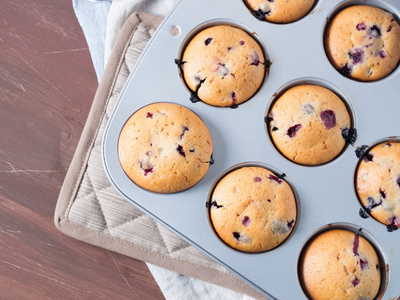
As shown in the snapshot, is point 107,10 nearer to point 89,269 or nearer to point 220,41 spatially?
point 220,41

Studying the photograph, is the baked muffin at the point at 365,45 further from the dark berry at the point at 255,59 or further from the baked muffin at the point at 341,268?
the baked muffin at the point at 341,268

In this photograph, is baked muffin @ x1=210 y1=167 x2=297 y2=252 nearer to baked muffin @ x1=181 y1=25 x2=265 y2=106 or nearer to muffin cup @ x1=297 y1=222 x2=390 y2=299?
muffin cup @ x1=297 y1=222 x2=390 y2=299

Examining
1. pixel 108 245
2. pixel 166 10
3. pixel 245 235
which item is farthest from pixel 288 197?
pixel 166 10

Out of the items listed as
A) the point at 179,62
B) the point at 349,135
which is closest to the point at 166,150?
the point at 179,62

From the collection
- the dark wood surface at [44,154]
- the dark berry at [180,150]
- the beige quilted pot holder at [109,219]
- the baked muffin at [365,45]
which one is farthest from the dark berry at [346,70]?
the dark wood surface at [44,154]

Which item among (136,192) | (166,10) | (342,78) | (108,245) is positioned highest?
Result: (342,78)
